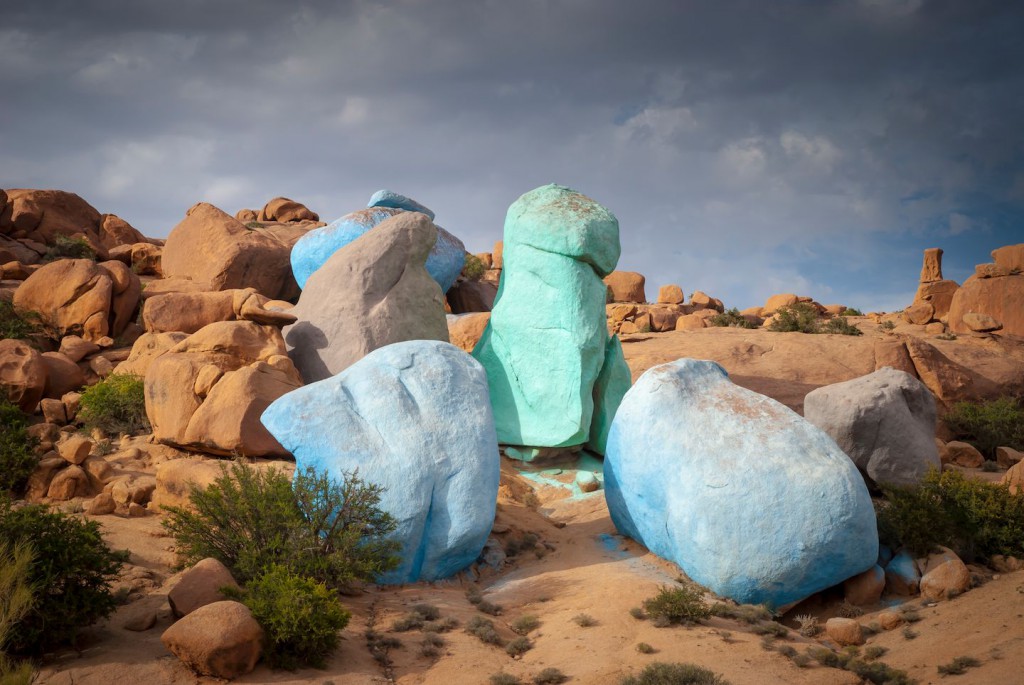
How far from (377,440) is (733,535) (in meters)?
4.03

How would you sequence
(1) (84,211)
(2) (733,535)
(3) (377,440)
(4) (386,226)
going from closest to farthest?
1. (2) (733,535)
2. (3) (377,440)
3. (4) (386,226)
4. (1) (84,211)

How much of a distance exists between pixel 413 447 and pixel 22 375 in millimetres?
7699

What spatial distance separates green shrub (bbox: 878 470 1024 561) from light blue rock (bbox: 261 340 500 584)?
190 inches

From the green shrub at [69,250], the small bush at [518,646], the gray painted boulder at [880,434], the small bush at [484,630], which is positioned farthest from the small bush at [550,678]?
the green shrub at [69,250]

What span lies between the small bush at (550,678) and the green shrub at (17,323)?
1329cm

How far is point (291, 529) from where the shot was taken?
8.14 m

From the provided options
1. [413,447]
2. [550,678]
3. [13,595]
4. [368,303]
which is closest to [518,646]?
[550,678]

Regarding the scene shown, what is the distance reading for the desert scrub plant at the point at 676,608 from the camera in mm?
7867

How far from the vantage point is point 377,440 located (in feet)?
30.7

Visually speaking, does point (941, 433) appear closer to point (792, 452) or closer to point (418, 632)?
point (792, 452)

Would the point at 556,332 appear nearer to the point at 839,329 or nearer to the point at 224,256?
the point at 224,256

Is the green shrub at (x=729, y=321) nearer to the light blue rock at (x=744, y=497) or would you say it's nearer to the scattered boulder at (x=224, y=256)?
the scattered boulder at (x=224, y=256)

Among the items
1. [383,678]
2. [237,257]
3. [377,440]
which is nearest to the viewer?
[383,678]

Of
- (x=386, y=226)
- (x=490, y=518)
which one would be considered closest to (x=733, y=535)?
(x=490, y=518)
